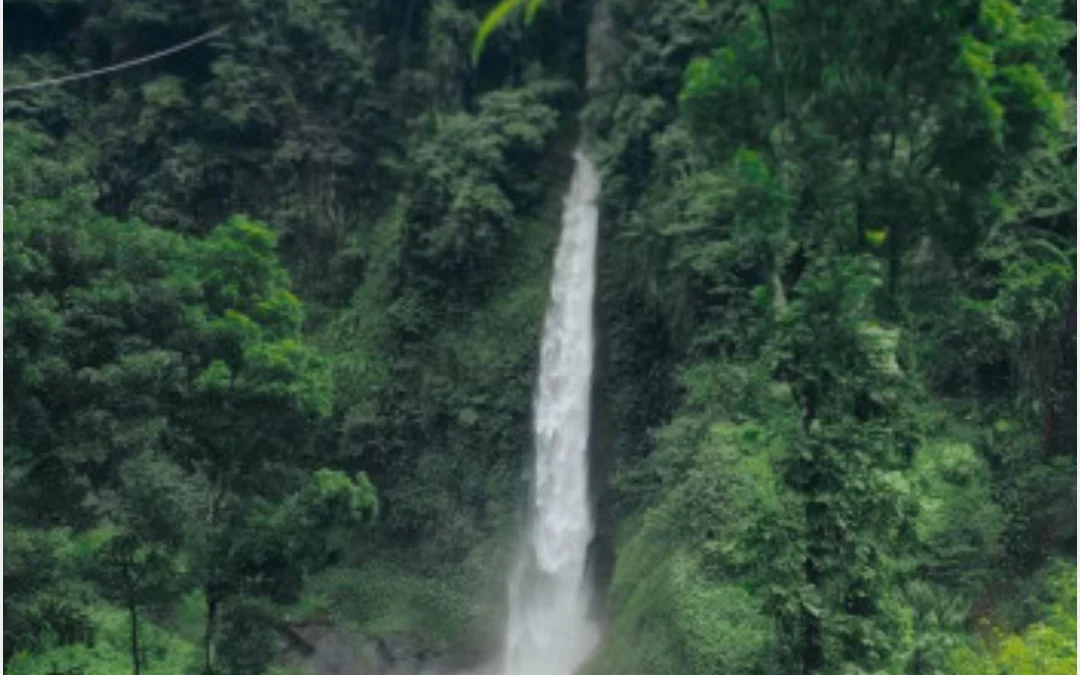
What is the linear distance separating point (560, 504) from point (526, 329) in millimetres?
3718

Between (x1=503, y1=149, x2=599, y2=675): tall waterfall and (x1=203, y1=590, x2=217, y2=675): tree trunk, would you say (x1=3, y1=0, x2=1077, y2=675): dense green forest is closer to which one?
(x1=203, y1=590, x2=217, y2=675): tree trunk

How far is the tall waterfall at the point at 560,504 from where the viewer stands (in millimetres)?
22766

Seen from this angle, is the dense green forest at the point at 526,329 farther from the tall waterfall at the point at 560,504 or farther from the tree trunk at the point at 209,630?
the tall waterfall at the point at 560,504

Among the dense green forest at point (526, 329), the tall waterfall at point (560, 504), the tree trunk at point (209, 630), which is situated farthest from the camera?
the tall waterfall at point (560, 504)

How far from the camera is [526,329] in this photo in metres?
25.2

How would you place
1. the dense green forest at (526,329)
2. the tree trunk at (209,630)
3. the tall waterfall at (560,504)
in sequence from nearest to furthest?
the dense green forest at (526,329)
the tree trunk at (209,630)
the tall waterfall at (560,504)

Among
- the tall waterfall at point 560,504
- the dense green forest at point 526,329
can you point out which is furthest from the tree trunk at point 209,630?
the tall waterfall at point 560,504

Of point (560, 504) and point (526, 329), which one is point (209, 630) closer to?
point (560, 504)

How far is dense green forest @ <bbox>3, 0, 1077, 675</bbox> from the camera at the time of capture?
8938 millimetres

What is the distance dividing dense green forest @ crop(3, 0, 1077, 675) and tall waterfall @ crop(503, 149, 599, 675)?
0.44 metres

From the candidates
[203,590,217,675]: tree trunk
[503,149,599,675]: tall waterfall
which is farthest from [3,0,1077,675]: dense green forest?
[503,149,599,675]: tall waterfall

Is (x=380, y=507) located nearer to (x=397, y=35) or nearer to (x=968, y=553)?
→ (x=397, y=35)

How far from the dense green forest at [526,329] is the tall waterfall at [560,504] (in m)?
0.44

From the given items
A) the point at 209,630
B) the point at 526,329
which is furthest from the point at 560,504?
the point at 209,630
